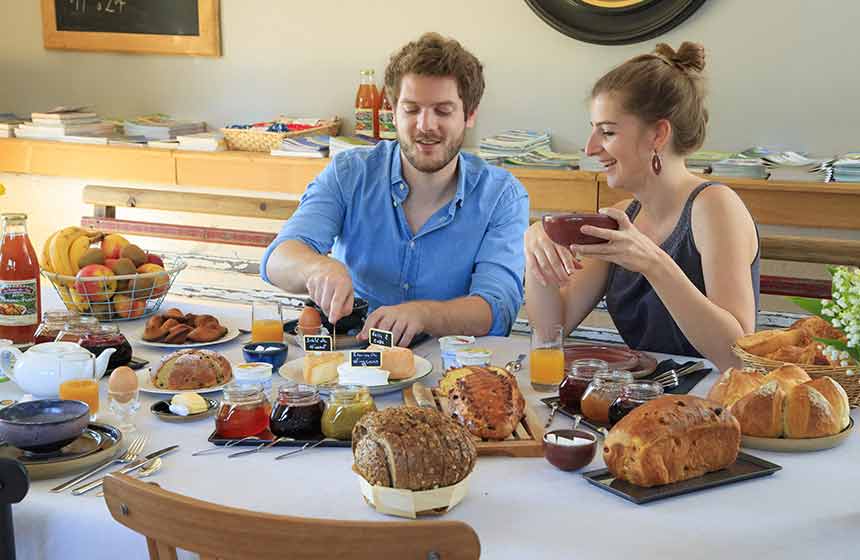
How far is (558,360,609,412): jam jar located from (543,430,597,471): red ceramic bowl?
230 millimetres

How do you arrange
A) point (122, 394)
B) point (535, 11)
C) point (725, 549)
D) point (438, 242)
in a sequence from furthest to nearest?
point (535, 11), point (438, 242), point (122, 394), point (725, 549)

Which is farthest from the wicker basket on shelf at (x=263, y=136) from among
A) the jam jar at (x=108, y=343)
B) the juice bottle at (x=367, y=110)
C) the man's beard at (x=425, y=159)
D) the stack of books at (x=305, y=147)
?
the jam jar at (x=108, y=343)

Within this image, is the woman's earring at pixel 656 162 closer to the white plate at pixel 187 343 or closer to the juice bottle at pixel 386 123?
the white plate at pixel 187 343

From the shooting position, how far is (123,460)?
1.49 metres

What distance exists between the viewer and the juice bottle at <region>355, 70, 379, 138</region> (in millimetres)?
3869

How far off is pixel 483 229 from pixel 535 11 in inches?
55.3

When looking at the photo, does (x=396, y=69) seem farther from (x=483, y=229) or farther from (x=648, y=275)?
(x=648, y=275)

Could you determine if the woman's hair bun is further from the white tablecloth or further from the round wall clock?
the round wall clock

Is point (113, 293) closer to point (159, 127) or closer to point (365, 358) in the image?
point (365, 358)

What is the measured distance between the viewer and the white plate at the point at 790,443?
154 centimetres

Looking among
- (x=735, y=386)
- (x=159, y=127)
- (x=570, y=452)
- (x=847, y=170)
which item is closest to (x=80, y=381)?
(x=570, y=452)

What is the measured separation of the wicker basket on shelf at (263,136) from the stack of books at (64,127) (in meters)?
0.59

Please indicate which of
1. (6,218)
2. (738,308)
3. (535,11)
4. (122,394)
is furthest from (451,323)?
(535,11)

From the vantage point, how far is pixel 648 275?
1977mm
